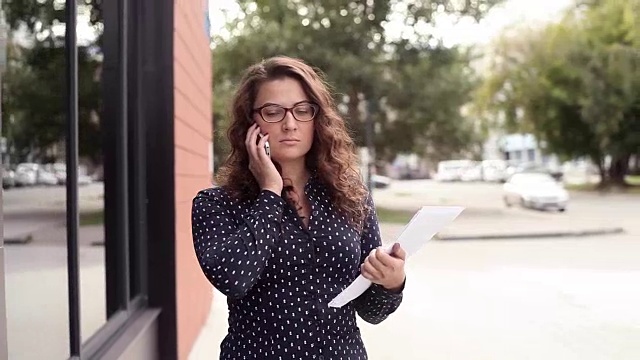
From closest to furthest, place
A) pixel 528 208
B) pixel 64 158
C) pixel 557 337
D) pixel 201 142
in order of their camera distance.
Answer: pixel 64 158 → pixel 557 337 → pixel 201 142 → pixel 528 208

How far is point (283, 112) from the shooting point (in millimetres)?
1614

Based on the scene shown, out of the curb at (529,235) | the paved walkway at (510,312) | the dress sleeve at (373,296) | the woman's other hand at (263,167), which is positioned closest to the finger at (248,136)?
the woman's other hand at (263,167)

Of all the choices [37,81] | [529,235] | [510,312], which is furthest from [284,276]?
[529,235]

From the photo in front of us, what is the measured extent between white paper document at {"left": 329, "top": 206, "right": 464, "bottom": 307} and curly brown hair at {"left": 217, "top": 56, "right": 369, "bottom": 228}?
0.19 metres

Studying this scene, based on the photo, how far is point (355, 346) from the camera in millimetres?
1650

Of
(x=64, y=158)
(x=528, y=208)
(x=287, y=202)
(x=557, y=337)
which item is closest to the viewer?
(x=287, y=202)

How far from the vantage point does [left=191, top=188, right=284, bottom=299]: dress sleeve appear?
1458 mm

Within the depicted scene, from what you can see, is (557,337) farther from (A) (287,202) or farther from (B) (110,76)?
(A) (287,202)

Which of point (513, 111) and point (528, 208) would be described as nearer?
point (528, 208)

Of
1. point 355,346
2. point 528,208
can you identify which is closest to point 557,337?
point 355,346

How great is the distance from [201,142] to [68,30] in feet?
11.8

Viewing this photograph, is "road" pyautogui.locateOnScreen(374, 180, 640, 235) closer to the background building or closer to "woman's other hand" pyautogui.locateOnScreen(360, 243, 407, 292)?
the background building

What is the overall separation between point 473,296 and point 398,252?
678 centimetres

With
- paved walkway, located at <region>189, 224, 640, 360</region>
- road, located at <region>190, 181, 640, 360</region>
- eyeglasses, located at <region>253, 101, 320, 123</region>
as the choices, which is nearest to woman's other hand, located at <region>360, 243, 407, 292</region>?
eyeglasses, located at <region>253, 101, 320, 123</region>
